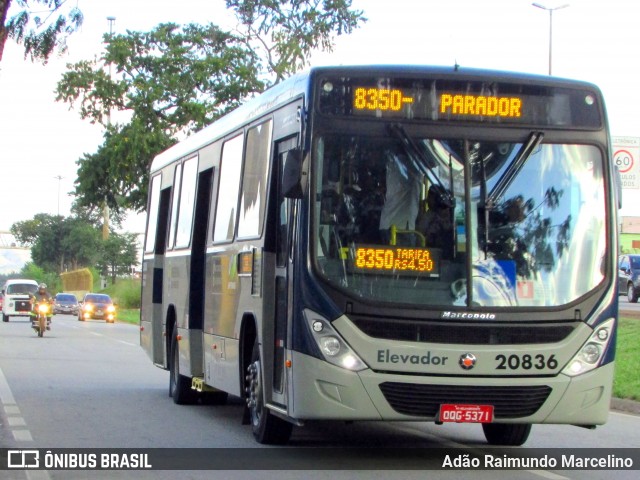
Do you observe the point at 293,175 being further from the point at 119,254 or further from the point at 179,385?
the point at 119,254

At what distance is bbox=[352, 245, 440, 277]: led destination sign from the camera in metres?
9.70

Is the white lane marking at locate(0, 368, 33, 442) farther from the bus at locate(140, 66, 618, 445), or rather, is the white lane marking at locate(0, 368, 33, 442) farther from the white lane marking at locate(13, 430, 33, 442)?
the bus at locate(140, 66, 618, 445)

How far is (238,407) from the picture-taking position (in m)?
15.6

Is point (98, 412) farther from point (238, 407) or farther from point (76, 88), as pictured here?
point (76, 88)

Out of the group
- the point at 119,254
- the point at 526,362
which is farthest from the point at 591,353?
the point at 119,254

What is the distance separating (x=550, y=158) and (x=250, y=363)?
3.45m

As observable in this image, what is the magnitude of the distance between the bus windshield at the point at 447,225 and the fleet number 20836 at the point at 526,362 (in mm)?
414

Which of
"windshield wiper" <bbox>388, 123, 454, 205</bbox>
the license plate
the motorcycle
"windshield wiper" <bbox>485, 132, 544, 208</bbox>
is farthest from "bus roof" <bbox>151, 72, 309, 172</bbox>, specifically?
the motorcycle

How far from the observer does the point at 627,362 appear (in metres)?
19.8

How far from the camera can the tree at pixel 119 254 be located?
93.4 meters

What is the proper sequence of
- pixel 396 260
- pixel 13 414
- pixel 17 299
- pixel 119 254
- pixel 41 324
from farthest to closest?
pixel 119 254, pixel 17 299, pixel 41 324, pixel 13 414, pixel 396 260

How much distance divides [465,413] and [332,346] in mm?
1148

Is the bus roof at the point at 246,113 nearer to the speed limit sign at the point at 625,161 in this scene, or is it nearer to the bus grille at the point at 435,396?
the bus grille at the point at 435,396

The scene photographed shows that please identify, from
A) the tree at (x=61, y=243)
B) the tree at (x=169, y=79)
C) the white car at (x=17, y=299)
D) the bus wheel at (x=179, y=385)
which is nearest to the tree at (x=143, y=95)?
the tree at (x=169, y=79)
